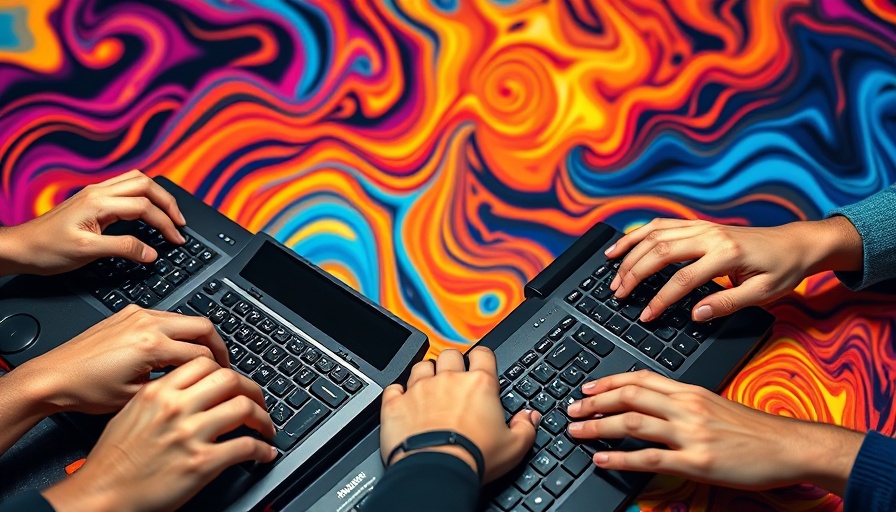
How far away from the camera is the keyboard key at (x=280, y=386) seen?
90cm

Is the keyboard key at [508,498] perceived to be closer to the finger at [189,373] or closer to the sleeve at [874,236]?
Result: the finger at [189,373]

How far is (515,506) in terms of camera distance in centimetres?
83

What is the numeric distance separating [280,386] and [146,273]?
0.78ft

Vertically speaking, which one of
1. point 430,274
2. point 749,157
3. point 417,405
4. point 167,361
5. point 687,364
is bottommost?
point 167,361

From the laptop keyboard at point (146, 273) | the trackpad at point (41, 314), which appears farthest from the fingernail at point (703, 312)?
the trackpad at point (41, 314)

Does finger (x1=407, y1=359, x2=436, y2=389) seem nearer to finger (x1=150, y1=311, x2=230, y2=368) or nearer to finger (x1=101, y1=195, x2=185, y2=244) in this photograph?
finger (x1=150, y1=311, x2=230, y2=368)

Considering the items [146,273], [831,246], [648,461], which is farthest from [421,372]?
[831,246]

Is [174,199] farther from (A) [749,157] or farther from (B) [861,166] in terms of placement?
(B) [861,166]

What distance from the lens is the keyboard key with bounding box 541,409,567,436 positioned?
0.88 meters

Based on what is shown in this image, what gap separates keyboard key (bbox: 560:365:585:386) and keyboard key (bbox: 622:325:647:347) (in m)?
0.06

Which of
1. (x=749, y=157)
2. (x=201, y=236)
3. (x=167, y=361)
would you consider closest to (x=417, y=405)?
(x=167, y=361)

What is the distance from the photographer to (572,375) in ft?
3.01

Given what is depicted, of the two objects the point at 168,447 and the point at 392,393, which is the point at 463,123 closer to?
the point at 392,393

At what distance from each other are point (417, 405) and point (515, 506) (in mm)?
134
